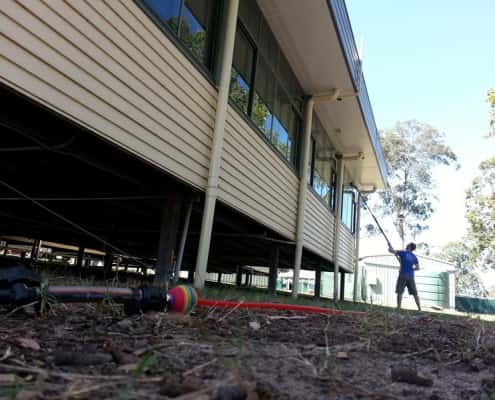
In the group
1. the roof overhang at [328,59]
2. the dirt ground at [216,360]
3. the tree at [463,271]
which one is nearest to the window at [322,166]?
the roof overhang at [328,59]

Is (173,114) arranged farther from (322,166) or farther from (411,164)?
(411,164)

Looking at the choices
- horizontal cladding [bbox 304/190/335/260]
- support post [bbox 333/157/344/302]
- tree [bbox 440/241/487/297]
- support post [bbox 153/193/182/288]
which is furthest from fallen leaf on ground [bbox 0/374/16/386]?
tree [bbox 440/241/487/297]

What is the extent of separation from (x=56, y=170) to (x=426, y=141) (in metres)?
32.4

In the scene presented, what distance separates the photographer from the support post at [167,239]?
15.6 feet

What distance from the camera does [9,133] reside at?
408 cm

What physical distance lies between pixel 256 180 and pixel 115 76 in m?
3.31

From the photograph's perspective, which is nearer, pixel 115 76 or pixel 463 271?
pixel 115 76

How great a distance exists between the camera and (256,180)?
669 cm

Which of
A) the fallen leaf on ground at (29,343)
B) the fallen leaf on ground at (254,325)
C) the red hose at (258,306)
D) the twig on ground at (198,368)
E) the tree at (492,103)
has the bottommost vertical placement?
the fallen leaf on ground at (29,343)

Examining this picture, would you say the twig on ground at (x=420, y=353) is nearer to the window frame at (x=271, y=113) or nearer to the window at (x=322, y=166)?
the window frame at (x=271, y=113)

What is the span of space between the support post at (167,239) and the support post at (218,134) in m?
0.32

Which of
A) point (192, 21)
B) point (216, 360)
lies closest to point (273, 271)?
point (192, 21)

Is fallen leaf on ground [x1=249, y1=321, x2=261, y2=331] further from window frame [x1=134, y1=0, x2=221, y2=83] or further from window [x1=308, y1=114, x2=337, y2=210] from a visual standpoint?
window [x1=308, y1=114, x2=337, y2=210]

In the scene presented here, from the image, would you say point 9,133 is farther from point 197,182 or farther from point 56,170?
point 197,182
